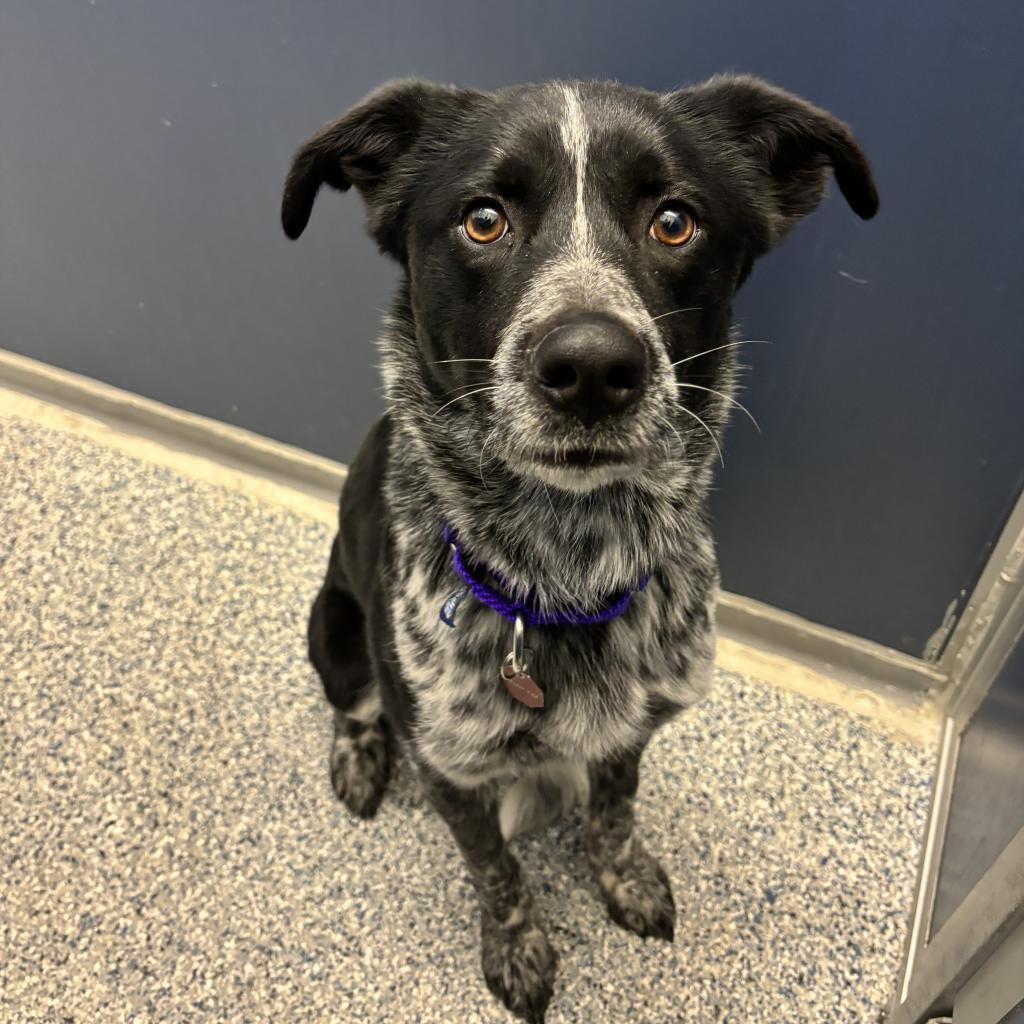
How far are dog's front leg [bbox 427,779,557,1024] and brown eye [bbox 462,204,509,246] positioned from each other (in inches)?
34.0

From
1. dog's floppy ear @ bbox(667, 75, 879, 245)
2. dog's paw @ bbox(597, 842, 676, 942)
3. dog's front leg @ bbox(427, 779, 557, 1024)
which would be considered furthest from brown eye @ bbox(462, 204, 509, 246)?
dog's paw @ bbox(597, 842, 676, 942)

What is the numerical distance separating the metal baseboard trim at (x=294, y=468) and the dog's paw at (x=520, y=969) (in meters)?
0.87

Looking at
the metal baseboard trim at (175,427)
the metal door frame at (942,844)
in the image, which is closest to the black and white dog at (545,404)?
the metal door frame at (942,844)

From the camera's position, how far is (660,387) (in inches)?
36.0

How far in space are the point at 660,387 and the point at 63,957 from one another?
4.85 ft

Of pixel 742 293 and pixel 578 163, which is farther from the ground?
pixel 578 163

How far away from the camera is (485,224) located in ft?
3.33

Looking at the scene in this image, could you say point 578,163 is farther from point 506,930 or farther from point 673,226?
point 506,930

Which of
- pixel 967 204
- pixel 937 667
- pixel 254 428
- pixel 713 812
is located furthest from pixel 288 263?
pixel 937 667

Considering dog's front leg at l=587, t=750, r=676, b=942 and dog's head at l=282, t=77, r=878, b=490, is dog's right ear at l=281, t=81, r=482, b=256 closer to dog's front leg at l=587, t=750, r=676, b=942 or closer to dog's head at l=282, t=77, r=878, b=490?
dog's head at l=282, t=77, r=878, b=490

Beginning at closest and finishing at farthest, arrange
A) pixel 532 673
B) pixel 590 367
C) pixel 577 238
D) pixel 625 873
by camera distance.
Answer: pixel 590 367 < pixel 577 238 < pixel 532 673 < pixel 625 873

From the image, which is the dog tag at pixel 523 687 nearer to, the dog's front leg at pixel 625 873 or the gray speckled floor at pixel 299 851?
the dog's front leg at pixel 625 873

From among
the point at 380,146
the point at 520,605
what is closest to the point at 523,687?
the point at 520,605

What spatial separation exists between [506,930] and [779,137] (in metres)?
1.33
